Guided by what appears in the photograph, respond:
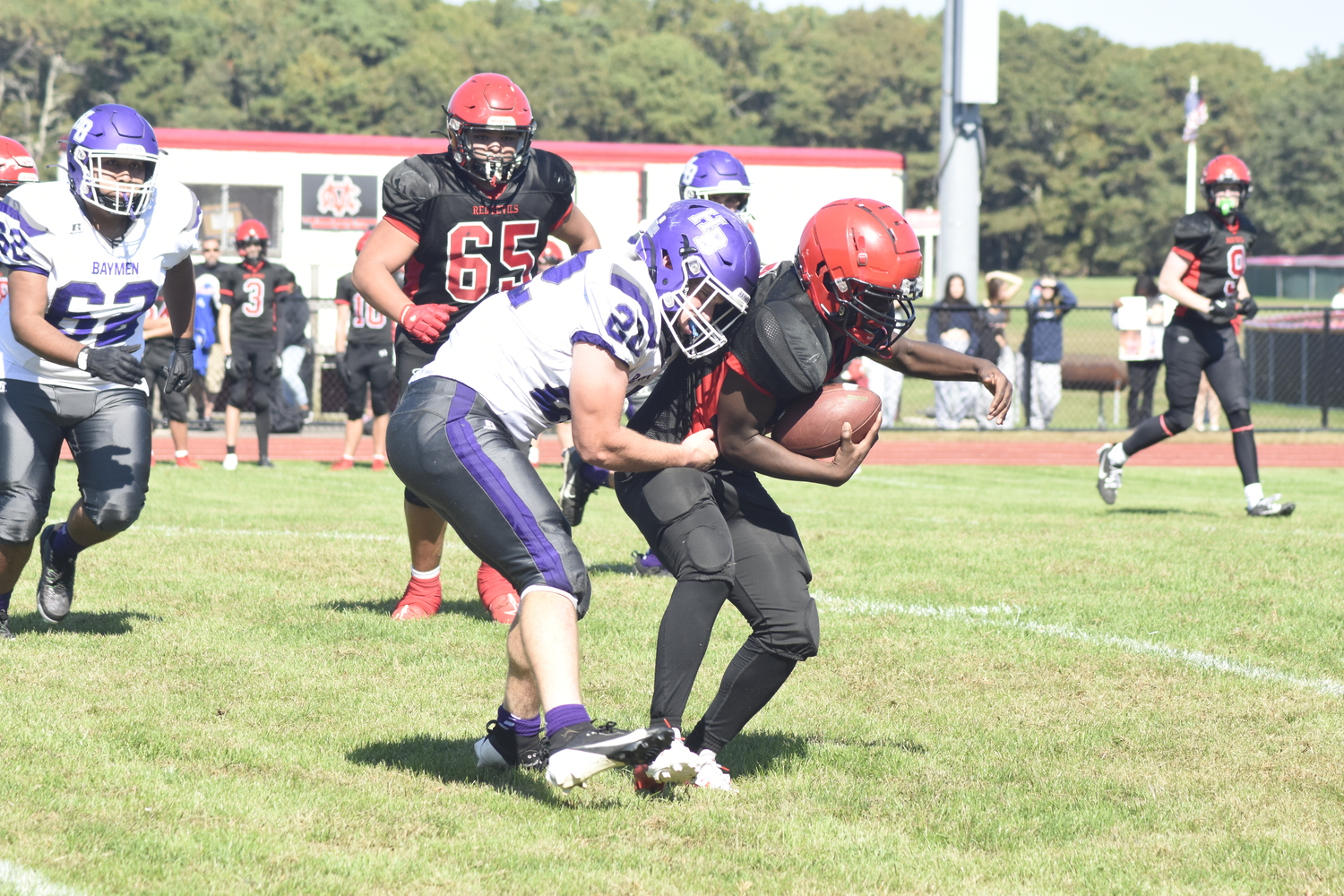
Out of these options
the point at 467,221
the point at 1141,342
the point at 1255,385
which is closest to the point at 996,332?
the point at 1141,342

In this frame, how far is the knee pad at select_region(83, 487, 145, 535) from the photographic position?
578cm

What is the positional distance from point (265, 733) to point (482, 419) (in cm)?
132

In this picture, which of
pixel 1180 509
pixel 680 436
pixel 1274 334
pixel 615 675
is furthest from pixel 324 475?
pixel 1274 334

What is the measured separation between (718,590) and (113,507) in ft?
9.13

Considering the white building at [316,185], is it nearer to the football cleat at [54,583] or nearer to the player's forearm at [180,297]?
the player's forearm at [180,297]

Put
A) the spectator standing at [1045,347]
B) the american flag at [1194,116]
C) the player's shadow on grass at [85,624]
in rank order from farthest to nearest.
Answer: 1. the american flag at [1194,116]
2. the spectator standing at [1045,347]
3. the player's shadow on grass at [85,624]

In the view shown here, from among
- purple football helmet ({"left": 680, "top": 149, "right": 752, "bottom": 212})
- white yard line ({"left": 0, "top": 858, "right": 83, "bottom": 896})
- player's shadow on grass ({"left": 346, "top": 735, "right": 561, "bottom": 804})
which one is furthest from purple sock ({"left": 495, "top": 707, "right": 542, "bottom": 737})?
purple football helmet ({"left": 680, "top": 149, "right": 752, "bottom": 212})

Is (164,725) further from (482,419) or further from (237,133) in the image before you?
(237,133)

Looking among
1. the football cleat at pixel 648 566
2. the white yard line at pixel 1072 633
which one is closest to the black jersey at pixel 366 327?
the football cleat at pixel 648 566

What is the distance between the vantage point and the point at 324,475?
13.5 meters

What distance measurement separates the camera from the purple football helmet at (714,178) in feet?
26.0

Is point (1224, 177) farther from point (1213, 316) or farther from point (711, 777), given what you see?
point (711, 777)

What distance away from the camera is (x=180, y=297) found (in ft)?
20.3

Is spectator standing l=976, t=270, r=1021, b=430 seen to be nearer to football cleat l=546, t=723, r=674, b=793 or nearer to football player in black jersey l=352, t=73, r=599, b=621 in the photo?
football player in black jersey l=352, t=73, r=599, b=621
